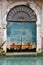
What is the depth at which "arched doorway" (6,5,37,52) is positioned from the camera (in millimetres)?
17625

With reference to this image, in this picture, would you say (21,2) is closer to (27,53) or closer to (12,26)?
(12,26)

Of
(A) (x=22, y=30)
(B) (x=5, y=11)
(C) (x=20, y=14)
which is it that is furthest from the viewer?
(A) (x=22, y=30)

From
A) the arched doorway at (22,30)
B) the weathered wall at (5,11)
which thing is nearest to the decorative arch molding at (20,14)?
→ the arched doorway at (22,30)

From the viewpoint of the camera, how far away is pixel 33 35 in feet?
58.5

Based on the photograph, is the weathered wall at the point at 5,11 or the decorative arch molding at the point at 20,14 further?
the decorative arch molding at the point at 20,14

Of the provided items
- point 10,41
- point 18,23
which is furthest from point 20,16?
point 10,41

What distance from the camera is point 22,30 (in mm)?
17797

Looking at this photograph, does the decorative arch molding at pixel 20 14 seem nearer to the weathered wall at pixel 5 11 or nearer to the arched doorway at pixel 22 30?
the arched doorway at pixel 22 30

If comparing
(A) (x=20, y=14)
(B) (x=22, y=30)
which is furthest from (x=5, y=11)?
(B) (x=22, y=30)

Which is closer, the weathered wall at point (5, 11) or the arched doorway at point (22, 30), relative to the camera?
the weathered wall at point (5, 11)

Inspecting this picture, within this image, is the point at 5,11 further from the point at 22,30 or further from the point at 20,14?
the point at 22,30

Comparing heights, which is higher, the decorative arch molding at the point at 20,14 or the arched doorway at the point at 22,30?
the decorative arch molding at the point at 20,14

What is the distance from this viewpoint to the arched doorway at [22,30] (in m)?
17.6

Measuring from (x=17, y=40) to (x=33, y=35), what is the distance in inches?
40.4
